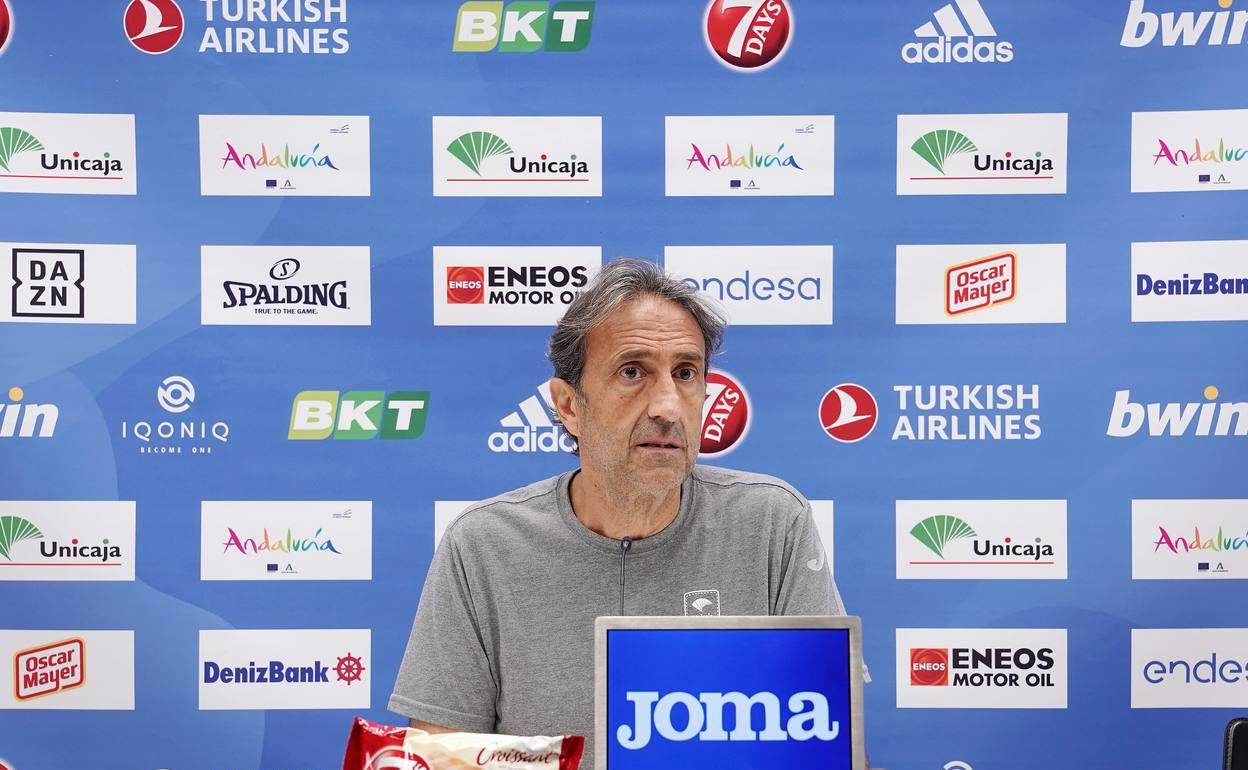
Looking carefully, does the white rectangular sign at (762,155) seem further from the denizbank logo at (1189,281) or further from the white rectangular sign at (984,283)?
the denizbank logo at (1189,281)

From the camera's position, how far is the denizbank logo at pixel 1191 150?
2662 mm

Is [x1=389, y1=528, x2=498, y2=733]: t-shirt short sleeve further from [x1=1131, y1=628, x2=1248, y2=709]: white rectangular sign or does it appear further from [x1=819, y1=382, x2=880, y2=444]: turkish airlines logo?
[x1=1131, y1=628, x2=1248, y2=709]: white rectangular sign

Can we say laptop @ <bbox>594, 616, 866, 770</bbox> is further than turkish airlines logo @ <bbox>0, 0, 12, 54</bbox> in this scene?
No

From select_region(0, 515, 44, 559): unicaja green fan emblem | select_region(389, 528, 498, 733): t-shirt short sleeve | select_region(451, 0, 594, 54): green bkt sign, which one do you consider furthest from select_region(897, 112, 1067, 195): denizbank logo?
select_region(0, 515, 44, 559): unicaja green fan emblem

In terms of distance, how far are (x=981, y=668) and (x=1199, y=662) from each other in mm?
559

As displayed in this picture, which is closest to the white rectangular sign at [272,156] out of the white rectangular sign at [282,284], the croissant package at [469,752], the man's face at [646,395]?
the white rectangular sign at [282,284]

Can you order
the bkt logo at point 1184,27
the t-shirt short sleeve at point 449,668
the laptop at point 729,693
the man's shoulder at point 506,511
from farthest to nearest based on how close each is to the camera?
the bkt logo at point 1184,27, the man's shoulder at point 506,511, the t-shirt short sleeve at point 449,668, the laptop at point 729,693

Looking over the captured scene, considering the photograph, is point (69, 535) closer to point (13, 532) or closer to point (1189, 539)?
point (13, 532)

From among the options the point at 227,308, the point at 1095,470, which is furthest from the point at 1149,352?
the point at 227,308

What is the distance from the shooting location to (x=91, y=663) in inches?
107

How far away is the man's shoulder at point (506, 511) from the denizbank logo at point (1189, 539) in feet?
5.69

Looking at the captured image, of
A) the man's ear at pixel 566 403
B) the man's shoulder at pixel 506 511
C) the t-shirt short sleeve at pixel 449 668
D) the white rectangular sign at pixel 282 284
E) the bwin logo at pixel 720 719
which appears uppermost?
the white rectangular sign at pixel 282 284

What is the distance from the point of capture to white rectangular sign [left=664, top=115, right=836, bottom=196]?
269 centimetres

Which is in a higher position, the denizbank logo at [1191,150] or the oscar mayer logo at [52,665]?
the denizbank logo at [1191,150]
